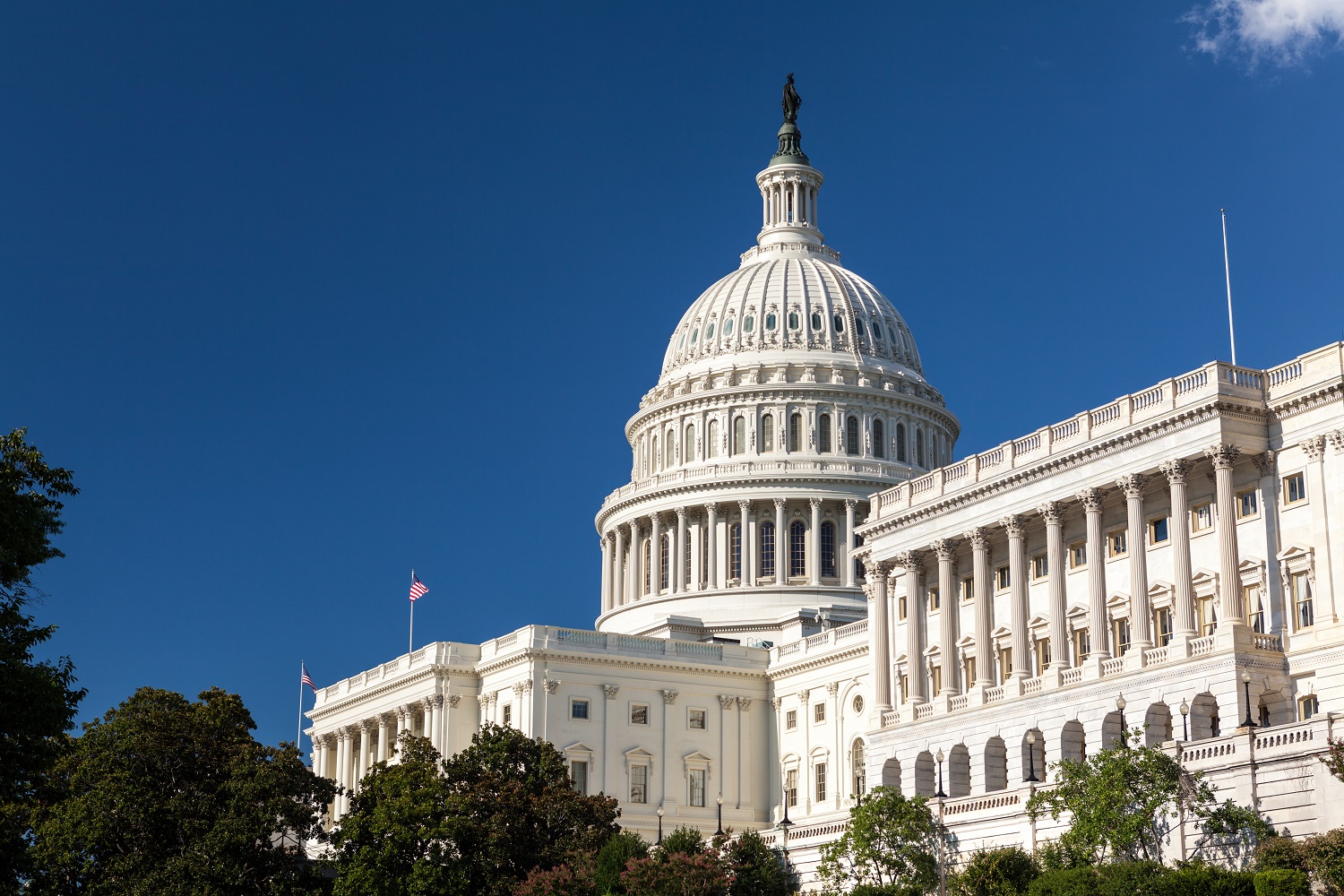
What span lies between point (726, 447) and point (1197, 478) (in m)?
69.9

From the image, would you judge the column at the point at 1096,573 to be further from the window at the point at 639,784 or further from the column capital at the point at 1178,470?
the window at the point at 639,784

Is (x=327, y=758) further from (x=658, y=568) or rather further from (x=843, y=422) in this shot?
(x=843, y=422)

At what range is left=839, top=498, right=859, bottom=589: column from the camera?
465ft

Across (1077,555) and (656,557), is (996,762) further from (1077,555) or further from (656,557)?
(656,557)

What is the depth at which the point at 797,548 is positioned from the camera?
143750 mm

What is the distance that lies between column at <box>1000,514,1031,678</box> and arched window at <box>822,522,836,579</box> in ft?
173

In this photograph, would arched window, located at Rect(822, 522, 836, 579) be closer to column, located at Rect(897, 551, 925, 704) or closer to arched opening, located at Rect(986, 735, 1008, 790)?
column, located at Rect(897, 551, 925, 704)

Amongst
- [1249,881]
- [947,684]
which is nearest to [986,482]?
[947,684]

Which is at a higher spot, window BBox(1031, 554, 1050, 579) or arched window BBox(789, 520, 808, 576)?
arched window BBox(789, 520, 808, 576)

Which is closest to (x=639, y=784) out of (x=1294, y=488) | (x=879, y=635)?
(x=879, y=635)

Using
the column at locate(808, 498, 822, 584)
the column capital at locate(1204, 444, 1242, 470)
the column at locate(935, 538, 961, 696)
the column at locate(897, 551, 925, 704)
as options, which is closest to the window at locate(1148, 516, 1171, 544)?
the column capital at locate(1204, 444, 1242, 470)

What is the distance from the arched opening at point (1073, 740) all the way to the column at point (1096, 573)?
327 cm

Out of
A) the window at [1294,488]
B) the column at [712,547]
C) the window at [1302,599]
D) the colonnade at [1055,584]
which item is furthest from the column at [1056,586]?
the column at [712,547]

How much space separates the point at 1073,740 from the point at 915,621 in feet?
48.1
